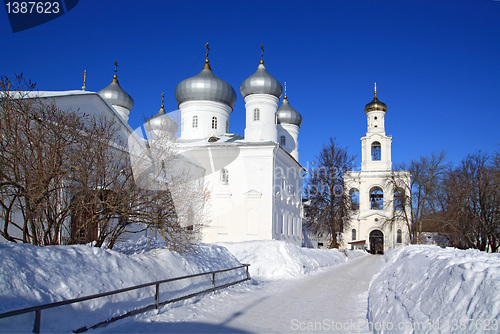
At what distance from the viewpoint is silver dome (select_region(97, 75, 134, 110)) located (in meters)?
34.7

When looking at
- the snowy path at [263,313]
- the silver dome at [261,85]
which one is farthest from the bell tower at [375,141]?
the snowy path at [263,313]

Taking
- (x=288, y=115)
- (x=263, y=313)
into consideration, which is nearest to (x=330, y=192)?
(x=288, y=115)

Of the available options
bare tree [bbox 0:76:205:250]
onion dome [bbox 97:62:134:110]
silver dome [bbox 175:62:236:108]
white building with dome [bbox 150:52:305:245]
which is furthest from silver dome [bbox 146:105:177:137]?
onion dome [bbox 97:62:134:110]

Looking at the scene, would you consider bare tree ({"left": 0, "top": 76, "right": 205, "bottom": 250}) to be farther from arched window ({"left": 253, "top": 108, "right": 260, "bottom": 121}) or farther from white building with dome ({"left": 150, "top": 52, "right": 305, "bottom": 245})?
arched window ({"left": 253, "top": 108, "right": 260, "bottom": 121})

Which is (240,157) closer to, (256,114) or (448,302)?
(256,114)

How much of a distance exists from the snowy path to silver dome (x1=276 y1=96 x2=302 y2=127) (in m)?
30.6

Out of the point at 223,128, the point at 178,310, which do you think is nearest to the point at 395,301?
the point at 178,310

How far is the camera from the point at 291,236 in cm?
3528

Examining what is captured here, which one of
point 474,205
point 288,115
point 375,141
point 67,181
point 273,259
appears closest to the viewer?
point 67,181

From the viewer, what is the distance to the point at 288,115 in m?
42.2

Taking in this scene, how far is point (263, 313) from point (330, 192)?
28.8m

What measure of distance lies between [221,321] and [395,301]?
3082mm

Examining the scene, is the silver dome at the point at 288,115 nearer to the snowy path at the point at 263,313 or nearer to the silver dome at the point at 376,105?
the silver dome at the point at 376,105

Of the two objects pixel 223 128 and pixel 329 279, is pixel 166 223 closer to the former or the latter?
pixel 329 279
